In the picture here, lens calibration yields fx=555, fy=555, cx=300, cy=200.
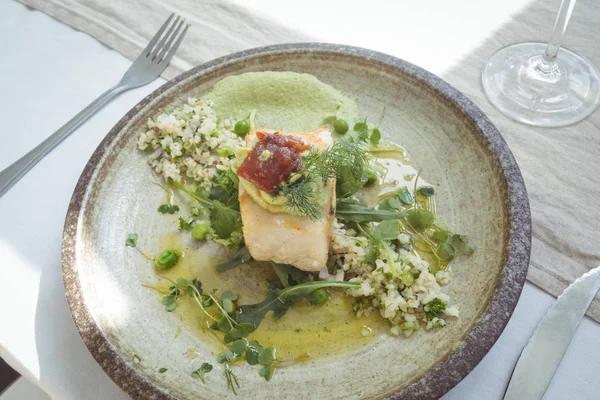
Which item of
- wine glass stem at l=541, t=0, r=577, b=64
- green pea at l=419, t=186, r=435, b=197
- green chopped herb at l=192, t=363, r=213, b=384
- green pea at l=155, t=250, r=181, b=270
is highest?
wine glass stem at l=541, t=0, r=577, b=64

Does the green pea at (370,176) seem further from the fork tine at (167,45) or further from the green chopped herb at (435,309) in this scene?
the fork tine at (167,45)

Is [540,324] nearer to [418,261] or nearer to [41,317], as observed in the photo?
[418,261]

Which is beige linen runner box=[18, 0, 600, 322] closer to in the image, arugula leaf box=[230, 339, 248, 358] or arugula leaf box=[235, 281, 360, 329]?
arugula leaf box=[235, 281, 360, 329]

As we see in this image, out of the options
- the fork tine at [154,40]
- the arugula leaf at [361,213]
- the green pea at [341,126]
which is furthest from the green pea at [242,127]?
the fork tine at [154,40]

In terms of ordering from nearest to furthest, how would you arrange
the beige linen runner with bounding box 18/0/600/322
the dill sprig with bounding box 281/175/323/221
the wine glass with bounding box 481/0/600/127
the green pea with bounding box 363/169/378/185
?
1. the dill sprig with bounding box 281/175/323/221
2. the beige linen runner with bounding box 18/0/600/322
3. the green pea with bounding box 363/169/378/185
4. the wine glass with bounding box 481/0/600/127

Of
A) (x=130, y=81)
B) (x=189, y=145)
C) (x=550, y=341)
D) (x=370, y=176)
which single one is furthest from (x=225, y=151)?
(x=550, y=341)

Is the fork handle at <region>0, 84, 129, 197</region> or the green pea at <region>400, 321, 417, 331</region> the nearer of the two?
the green pea at <region>400, 321, 417, 331</region>

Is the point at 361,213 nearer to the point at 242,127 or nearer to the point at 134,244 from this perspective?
the point at 242,127

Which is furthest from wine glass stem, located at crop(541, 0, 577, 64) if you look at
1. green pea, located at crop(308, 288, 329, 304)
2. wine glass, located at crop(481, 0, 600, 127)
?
green pea, located at crop(308, 288, 329, 304)
